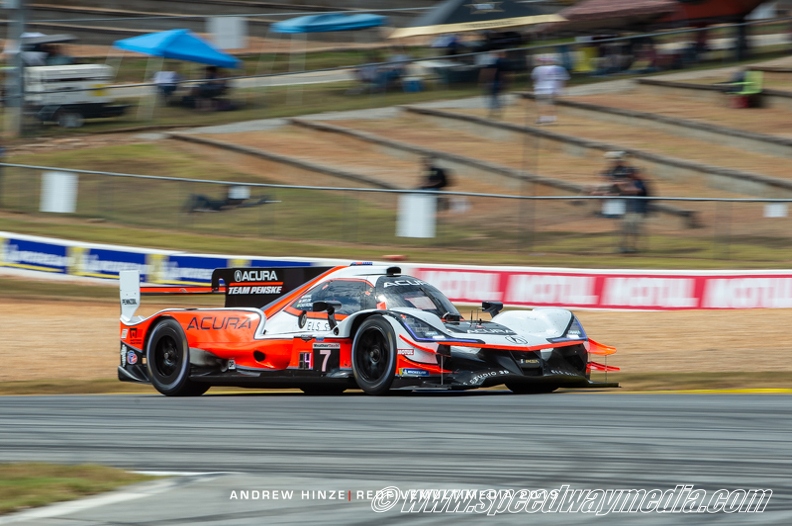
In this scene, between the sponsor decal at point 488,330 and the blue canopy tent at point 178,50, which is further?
the blue canopy tent at point 178,50

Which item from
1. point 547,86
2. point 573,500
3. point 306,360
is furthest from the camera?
point 547,86

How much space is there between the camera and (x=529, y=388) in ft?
35.1

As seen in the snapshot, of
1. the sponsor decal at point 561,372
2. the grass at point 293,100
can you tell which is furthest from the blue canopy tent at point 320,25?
the sponsor decal at point 561,372

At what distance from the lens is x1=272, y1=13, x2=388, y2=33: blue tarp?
3556 centimetres

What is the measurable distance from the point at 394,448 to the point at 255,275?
188 inches

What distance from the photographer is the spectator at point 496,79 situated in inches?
1180

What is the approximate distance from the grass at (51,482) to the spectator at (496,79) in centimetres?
2445

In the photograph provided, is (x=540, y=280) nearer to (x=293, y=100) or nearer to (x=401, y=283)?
(x=401, y=283)

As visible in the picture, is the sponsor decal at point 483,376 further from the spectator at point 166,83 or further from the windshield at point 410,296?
the spectator at point 166,83

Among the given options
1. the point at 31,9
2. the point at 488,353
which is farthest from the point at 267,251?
the point at 31,9

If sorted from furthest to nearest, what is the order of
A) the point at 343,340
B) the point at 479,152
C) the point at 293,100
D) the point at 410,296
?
the point at 293,100
the point at 479,152
the point at 410,296
the point at 343,340

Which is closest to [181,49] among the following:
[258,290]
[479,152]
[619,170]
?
[479,152]

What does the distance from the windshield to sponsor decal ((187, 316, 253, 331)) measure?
1.41m

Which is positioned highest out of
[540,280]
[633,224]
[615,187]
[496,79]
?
[496,79]
